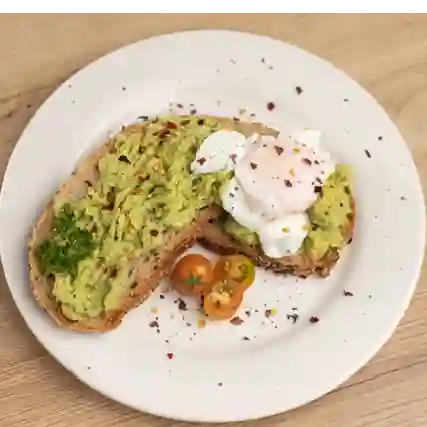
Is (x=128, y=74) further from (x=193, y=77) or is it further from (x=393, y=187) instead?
(x=393, y=187)

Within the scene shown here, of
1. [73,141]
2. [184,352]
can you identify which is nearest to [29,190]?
[73,141]

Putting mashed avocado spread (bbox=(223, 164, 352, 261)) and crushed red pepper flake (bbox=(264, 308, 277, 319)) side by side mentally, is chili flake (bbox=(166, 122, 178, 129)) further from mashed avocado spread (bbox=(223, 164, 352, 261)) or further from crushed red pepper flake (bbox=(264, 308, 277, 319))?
crushed red pepper flake (bbox=(264, 308, 277, 319))

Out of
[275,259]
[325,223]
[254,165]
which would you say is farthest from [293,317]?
[254,165]

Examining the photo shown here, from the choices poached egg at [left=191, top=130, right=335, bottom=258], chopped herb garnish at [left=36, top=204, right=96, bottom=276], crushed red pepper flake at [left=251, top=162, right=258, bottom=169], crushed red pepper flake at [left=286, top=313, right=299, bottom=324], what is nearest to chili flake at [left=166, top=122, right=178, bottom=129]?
poached egg at [left=191, top=130, right=335, bottom=258]

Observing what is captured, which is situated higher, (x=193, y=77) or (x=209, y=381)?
(x=193, y=77)

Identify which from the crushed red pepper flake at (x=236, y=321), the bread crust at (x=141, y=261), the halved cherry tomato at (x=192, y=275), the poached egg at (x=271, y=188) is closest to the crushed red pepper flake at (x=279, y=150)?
the poached egg at (x=271, y=188)

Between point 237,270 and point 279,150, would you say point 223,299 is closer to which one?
point 237,270
